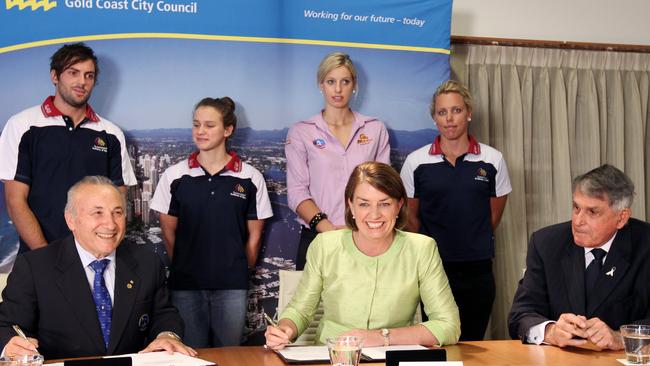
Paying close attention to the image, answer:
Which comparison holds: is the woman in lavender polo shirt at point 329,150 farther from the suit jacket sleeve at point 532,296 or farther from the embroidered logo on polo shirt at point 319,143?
the suit jacket sleeve at point 532,296

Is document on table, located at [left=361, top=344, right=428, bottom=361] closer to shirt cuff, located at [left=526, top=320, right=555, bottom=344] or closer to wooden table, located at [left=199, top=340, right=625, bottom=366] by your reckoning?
wooden table, located at [left=199, top=340, right=625, bottom=366]

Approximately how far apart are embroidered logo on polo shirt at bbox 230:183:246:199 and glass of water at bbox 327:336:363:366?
252 centimetres

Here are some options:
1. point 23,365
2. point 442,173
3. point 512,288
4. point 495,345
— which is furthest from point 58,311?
point 512,288

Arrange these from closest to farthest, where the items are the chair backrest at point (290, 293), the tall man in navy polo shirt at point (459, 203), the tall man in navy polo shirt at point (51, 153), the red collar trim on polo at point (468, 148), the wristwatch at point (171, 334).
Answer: the wristwatch at point (171, 334) < the chair backrest at point (290, 293) < the tall man in navy polo shirt at point (51, 153) < the tall man in navy polo shirt at point (459, 203) < the red collar trim on polo at point (468, 148)

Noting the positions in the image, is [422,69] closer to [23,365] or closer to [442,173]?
[442,173]

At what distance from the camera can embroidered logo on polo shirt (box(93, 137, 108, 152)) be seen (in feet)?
16.3

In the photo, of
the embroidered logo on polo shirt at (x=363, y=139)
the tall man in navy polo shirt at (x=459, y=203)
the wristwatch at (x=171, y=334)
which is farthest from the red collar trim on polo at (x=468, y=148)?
the wristwatch at (x=171, y=334)

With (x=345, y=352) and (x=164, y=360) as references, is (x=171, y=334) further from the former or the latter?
(x=345, y=352)

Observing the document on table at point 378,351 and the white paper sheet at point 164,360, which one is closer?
the white paper sheet at point 164,360

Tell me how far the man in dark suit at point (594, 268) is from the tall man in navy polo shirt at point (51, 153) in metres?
2.62

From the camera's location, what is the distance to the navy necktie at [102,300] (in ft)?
10.9

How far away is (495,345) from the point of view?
3346mm

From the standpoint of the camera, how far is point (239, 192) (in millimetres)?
5141

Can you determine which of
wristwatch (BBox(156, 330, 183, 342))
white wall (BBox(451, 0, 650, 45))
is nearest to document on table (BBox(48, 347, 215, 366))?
wristwatch (BBox(156, 330, 183, 342))
